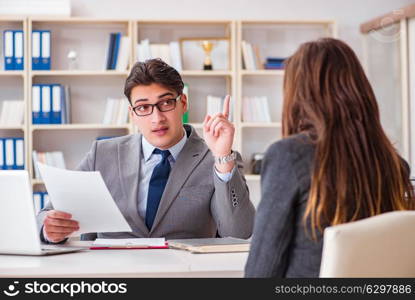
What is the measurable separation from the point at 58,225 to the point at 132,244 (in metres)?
0.25

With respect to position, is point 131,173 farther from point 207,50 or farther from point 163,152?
point 207,50

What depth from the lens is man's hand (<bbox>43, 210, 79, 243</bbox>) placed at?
7.42 ft

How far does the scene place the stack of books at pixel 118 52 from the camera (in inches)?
206

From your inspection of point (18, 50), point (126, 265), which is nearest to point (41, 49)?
point (18, 50)

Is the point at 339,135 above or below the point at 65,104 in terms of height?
below

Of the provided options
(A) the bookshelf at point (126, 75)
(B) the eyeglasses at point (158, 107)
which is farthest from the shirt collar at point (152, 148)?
(A) the bookshelf at point (126, 75)

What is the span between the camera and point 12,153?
16.8ft

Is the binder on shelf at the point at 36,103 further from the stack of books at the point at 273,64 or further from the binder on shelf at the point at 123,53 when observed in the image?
the stack of books at the point at 273,64

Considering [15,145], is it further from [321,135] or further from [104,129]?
[321,135]

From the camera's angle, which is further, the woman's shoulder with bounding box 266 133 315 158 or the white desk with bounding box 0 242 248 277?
the white desk with bounding box 0 242 248 277

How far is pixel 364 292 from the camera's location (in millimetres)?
1495

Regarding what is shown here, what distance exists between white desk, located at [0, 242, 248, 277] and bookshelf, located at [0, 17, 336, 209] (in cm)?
312

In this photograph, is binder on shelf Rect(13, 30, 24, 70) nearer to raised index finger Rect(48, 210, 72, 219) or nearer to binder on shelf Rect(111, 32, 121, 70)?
binder on shelf Rect(111, 32, 121, 70)

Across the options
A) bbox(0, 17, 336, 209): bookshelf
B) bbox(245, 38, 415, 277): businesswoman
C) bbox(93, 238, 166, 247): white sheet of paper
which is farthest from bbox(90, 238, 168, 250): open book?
bbox(0, 17, 336, 209): bookshelf
